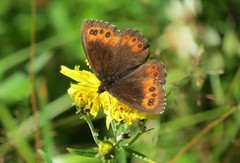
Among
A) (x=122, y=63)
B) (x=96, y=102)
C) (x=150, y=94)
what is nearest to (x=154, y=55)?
(x=122, y=63)

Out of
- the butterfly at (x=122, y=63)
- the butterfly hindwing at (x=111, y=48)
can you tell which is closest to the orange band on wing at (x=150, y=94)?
the butterfly at (x=122, y=63)

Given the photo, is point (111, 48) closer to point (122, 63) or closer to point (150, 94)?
point (122, 63)

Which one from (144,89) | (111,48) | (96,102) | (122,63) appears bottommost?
(96,102)

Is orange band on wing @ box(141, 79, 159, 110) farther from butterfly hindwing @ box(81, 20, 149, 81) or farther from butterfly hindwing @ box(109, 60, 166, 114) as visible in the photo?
butterfly hindwing @ box(81, 20, 149, 81)

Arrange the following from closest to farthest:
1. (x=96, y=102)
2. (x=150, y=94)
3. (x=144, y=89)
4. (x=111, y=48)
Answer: (x=150, y=94)
(x=144, y=89)
(x=96, y=102)
(x=111, y=48)

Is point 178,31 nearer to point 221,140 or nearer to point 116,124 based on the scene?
point 221,140

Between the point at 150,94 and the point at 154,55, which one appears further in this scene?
the point at 154,55

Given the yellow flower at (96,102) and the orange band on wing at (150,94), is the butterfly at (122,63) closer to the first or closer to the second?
the orange band on wing at (150,94)
